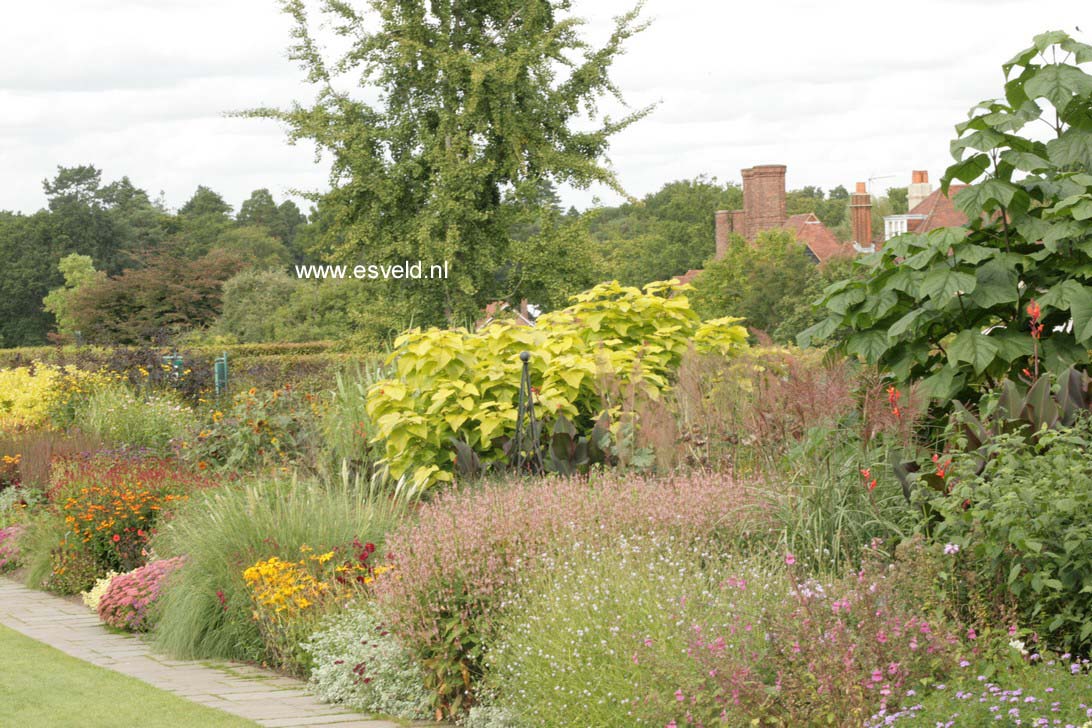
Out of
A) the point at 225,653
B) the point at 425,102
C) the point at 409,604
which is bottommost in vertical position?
the point at 225,653

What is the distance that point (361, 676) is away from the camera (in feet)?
17.9

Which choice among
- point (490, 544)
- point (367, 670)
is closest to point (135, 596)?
point (367, 670)

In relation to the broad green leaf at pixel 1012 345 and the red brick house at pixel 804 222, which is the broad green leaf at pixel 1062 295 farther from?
the red brick house at pixel 804 222

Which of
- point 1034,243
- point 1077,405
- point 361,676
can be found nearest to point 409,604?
point 361,676

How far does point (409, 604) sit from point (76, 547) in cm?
472

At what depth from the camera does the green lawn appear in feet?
17.0

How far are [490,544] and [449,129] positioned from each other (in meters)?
15.3

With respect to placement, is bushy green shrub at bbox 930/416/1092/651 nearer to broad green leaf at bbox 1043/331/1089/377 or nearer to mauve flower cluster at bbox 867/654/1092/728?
mauve flower cluster at bbox 867/654/1092/728

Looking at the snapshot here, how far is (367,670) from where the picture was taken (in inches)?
214

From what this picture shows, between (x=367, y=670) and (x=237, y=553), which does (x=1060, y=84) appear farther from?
(x=237, y=553)

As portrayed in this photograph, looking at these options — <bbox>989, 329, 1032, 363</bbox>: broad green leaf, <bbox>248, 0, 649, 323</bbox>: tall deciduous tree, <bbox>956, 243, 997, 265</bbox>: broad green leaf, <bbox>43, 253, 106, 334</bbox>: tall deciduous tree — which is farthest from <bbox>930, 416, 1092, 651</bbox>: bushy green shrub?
<bbox>43, 253, 106, 334</bbox>: tall deciduous tree

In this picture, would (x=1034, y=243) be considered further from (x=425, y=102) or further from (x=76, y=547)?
(x=425, y=102)

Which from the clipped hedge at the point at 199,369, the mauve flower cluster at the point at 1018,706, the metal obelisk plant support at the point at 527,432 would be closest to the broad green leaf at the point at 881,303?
the metal obelisk plant support at the point at 527,432

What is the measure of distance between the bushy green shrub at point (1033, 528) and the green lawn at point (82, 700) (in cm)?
313
